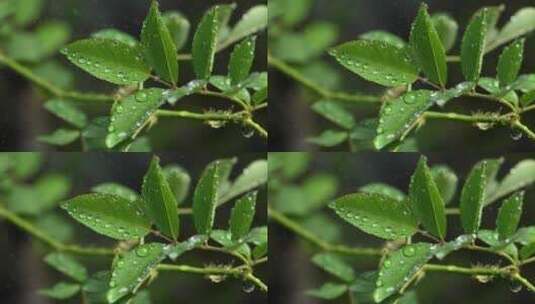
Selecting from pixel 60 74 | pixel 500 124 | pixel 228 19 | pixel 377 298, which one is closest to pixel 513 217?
pixel 500 124

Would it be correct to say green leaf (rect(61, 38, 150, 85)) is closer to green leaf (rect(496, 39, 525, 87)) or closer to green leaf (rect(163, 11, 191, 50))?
green leaf (rect(163, 11, 191, 50))

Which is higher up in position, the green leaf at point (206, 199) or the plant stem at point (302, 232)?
the green leaf at point (206, 199)

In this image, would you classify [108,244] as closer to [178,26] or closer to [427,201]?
[178,26]

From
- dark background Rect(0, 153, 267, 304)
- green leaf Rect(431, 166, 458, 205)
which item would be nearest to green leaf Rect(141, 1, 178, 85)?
dark background Rect(0, 153, 267, 304)

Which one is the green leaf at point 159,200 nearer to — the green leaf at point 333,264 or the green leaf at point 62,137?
the green leaf at point 62,137

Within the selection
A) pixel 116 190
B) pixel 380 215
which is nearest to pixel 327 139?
pixel 380 215

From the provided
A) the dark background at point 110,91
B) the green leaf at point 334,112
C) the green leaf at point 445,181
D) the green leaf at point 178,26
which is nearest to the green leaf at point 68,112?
the dark background at point 110,91

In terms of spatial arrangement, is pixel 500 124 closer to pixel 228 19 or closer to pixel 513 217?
pixel 513 217

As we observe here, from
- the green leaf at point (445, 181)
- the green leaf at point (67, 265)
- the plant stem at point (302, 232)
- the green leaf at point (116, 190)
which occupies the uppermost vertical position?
the green leaf at point (445, 181)
